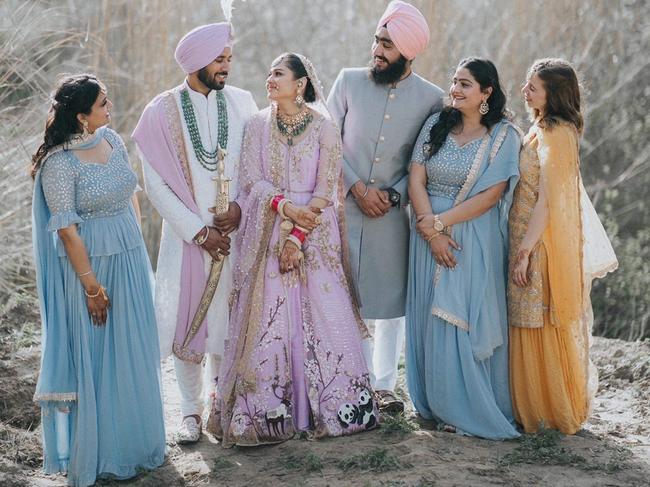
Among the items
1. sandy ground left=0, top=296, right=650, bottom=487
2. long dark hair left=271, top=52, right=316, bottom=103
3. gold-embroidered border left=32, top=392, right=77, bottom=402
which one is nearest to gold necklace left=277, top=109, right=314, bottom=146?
long dark hair left=271, top=52, right=316, bottom=103

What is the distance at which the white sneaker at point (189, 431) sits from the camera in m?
4.71

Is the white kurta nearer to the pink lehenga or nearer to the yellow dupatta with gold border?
the pink lehenga

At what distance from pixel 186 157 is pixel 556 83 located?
1880mm

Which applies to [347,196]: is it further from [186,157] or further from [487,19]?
[487,19]

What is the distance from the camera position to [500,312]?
476 cm

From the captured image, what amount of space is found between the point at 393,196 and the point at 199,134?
1060mm

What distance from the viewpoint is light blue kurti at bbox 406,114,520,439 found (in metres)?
4.65

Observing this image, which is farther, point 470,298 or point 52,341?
point 470,298

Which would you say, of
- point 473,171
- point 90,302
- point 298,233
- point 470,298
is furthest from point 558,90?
point 90,302

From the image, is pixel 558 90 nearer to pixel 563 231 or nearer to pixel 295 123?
pixel 563 231

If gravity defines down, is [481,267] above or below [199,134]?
below

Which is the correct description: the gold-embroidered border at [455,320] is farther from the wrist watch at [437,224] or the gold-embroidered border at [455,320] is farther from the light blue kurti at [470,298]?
the wrist watch at [437,224]

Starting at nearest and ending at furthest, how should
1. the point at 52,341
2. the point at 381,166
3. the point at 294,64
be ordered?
the point at 52,341 → the point at 294,64 → the point at 381,166

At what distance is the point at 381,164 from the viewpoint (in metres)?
4.95
